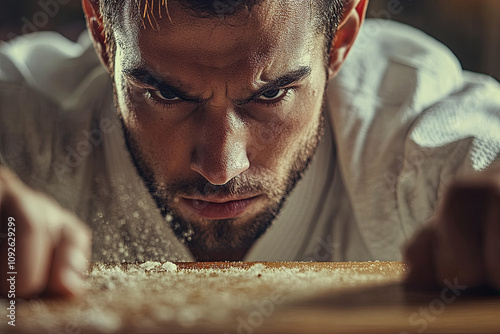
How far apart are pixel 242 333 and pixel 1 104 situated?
0.46 metres

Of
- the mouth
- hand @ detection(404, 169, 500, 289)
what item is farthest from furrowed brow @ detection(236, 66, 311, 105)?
hand @ detection(404, 169, 500, 289)

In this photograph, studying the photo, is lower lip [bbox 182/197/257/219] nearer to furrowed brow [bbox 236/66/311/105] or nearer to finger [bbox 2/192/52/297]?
furrowed brow [bbox 236/66/311/105]

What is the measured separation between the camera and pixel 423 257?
0.84ft

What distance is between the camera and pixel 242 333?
0.61 feet

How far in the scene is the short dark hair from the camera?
412mm

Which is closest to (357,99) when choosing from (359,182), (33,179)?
(359,182)

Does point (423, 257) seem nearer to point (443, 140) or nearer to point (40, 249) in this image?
point (40, 249)

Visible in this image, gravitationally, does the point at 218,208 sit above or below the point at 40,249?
below

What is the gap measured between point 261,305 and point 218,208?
317 mm

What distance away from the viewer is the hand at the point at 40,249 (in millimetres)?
210

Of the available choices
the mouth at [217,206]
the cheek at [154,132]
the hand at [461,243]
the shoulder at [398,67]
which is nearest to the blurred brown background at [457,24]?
the shoulder at [398,67]

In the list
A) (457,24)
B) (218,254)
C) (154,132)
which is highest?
(457,24)

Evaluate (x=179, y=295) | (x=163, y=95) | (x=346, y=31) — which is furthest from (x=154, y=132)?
(x=179, y=295)

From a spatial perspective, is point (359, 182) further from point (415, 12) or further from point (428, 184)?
point (415, 12)
